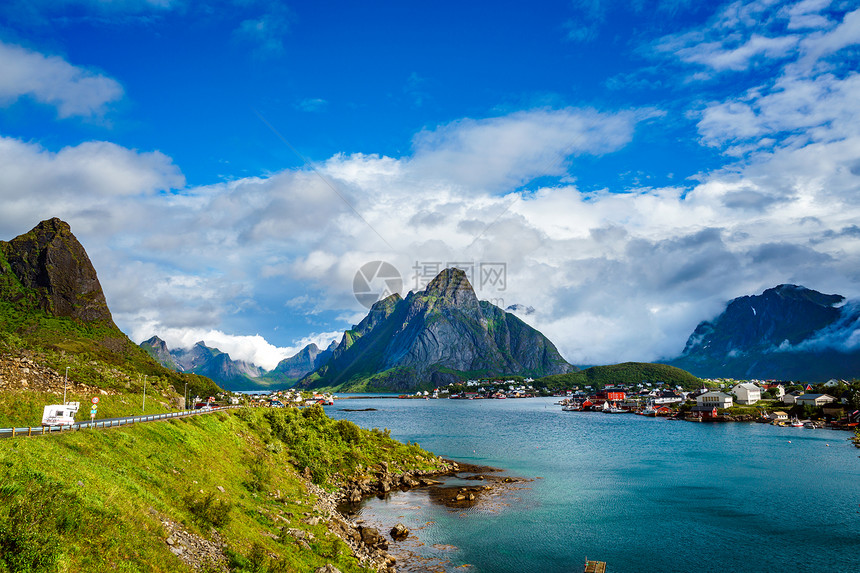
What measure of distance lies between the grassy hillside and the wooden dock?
67.5 feet

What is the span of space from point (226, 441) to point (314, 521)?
801 inches

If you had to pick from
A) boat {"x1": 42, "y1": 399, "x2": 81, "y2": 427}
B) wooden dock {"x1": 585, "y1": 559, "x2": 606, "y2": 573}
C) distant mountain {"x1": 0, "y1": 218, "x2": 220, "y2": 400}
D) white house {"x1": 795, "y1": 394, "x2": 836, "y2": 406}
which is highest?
distant mountain {"x1": 0, "y1": 218, "x2": 220, "y2": 400}

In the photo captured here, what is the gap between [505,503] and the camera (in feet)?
217

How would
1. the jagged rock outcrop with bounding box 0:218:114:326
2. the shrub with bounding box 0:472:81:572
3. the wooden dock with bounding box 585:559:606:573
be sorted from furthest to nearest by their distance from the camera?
the jagged rock outcrop with bounding box 0:218:114:326 → the wooden dock with bounding box 585:559:606:573 → the shrub with bounding box 0:472:81:572

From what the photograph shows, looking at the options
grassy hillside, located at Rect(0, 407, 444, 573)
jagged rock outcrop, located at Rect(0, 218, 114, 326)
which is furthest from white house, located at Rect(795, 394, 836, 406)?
jagged rock outcrop, located at Rect(0, 218, 114, 326)

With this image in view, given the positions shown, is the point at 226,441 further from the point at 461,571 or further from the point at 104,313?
the point at 104,313

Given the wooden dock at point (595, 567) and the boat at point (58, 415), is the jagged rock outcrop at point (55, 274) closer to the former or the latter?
the boat at point (58, 415)

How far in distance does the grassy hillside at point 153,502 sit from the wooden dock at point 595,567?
810 inches

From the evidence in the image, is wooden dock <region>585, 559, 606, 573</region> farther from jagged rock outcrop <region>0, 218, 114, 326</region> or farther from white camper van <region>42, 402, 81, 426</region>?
jagged rock outcrop <region>0, 218, 114, 326</region>

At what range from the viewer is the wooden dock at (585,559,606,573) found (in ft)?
140

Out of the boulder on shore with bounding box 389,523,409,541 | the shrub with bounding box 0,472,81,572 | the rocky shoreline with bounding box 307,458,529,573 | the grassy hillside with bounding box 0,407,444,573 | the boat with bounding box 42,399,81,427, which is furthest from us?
the boulder on shore with bounding box 389,523,409,541

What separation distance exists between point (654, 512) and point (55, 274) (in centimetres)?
16011

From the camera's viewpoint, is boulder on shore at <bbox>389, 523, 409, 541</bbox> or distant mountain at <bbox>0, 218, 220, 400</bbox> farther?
distant mountain at <bbox>0, 218, 220, 400</bbox>

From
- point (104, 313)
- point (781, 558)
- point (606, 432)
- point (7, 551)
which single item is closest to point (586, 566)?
point (781, 558)
